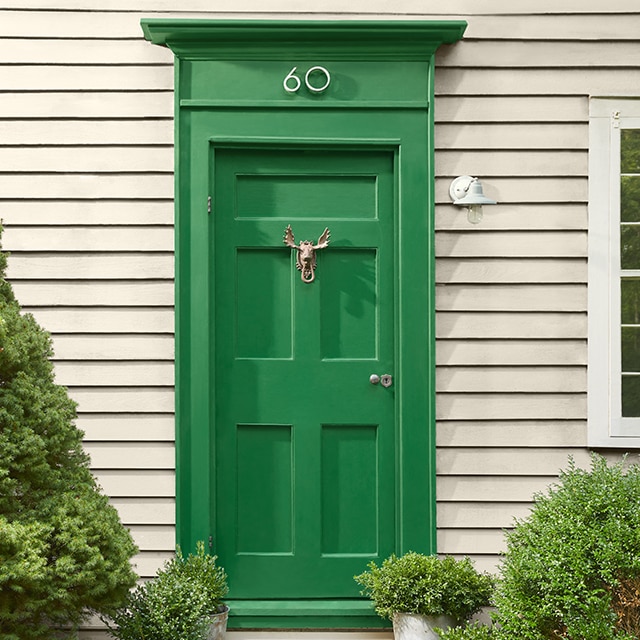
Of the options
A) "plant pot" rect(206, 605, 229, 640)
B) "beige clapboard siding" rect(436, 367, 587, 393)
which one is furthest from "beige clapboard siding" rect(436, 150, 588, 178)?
"plant pot" rect(206, 605, 229, 640)

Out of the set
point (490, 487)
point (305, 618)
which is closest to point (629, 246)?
point (490, 487)

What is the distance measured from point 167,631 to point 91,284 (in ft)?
5.66

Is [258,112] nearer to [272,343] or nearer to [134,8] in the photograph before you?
[134,8]

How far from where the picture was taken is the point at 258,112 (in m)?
4.29

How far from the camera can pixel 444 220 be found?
14.1 ft

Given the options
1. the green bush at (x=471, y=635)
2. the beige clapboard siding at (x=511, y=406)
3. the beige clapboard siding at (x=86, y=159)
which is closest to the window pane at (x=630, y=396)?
the beige clapboard siding at (x=511, y=406)

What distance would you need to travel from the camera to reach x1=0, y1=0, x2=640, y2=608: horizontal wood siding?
4266 mm

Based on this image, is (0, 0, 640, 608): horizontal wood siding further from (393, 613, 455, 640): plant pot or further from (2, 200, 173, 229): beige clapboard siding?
(393, 613, 455, 640): plant pot

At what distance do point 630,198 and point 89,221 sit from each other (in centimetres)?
274

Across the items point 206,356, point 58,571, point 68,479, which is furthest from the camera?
point 206,356

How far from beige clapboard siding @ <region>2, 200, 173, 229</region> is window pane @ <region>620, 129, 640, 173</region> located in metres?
2.31

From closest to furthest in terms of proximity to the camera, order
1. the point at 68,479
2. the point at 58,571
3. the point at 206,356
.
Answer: the point at 58,571 < the point at 68,479 < the point at 206,356

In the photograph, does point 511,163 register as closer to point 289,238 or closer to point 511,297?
point 511,297

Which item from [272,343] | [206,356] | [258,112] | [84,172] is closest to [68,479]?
[206,356]
